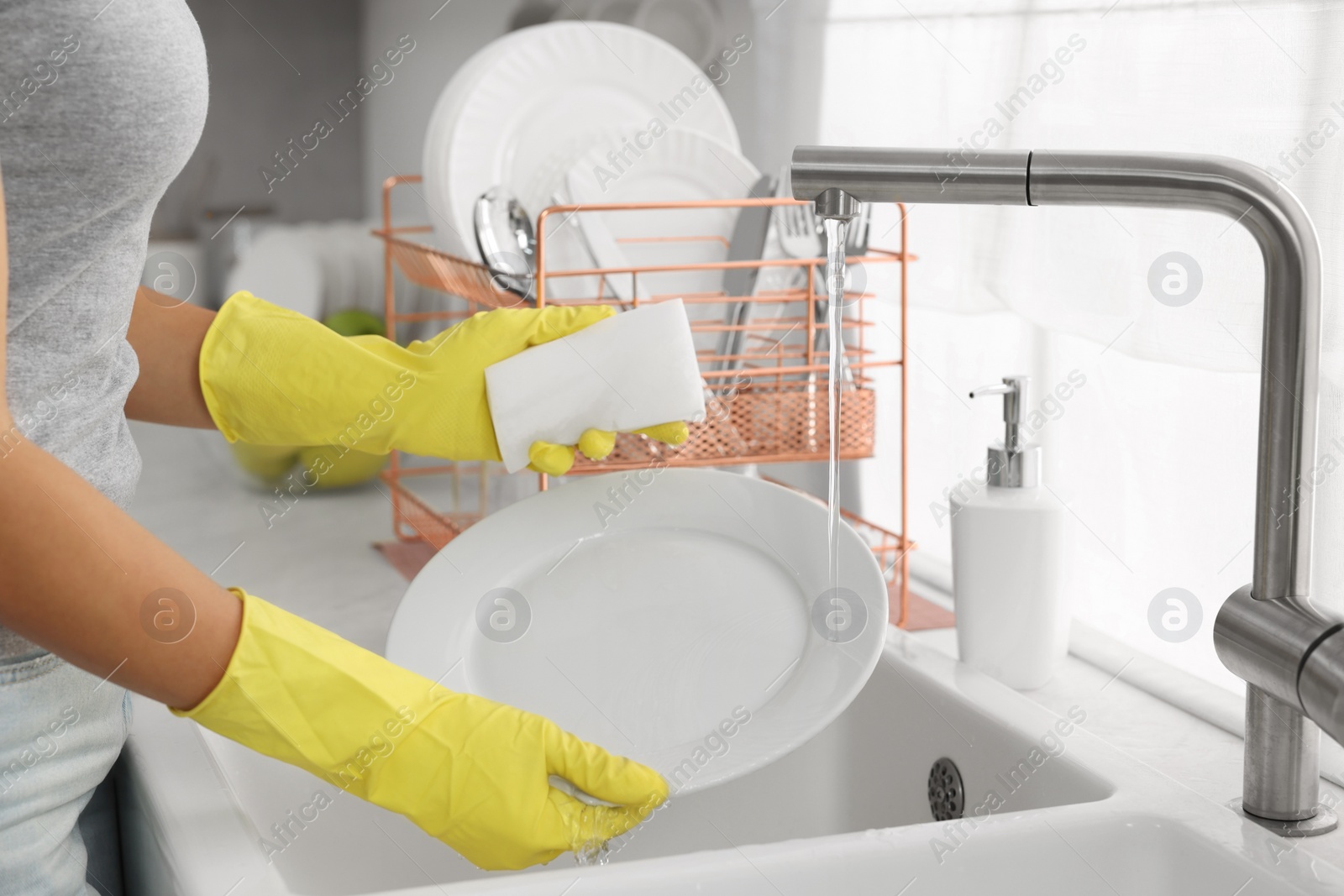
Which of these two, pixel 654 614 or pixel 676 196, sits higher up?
pixel 676 196

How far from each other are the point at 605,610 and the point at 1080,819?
0.31 meters

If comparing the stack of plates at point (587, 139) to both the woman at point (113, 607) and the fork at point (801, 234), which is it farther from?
the woman at point (113, 607)

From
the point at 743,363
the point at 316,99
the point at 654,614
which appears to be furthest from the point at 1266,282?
the point at 316,99

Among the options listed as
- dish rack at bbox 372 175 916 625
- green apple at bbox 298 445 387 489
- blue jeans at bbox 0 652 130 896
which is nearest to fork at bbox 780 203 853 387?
dish rack at bbox 372 175 916 625

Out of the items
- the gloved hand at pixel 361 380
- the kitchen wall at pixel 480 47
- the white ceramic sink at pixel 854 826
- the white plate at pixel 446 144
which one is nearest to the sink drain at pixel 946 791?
the white ceramic sink at pixel 854 826

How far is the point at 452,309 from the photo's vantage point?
1.80 meters

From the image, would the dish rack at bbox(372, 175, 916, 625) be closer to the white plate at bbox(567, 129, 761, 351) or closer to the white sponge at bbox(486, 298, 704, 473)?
the white plate at bbox(567, 129, 761, 351)

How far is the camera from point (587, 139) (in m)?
1.10

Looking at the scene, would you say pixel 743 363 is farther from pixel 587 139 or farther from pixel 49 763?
pixel 49 763

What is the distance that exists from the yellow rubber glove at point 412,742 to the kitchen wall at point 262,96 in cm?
167

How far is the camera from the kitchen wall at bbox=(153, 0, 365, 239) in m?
2.01

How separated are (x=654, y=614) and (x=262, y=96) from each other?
1577 millimetres

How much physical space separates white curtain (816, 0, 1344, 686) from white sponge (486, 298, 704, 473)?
31 centimetres

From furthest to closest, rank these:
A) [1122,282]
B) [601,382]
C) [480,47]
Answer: [480,47] → [1122,282] → [601,382]
